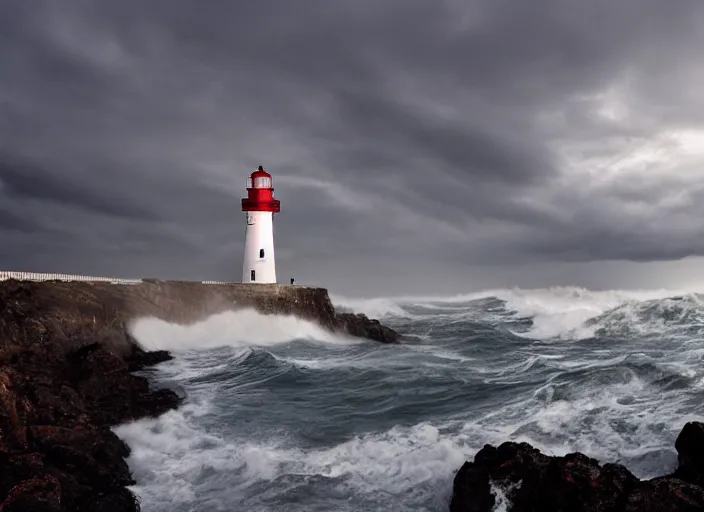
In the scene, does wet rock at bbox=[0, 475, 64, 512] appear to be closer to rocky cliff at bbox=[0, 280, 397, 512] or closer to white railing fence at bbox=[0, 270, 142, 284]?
rocky cliff at bbox=[0, 280, 397, 512]

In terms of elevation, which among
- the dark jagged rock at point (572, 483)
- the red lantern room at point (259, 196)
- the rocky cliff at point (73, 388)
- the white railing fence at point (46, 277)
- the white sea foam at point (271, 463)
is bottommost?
the white sea foam at point (271, 463)

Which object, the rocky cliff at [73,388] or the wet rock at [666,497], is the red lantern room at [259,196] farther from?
the wet rock at [666,497]

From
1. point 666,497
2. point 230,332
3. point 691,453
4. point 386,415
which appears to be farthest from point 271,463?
point 230,332

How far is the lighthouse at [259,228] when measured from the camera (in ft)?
100

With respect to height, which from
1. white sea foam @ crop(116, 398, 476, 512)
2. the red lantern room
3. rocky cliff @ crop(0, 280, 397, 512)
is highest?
the red lantern room

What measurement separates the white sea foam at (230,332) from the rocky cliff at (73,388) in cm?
61

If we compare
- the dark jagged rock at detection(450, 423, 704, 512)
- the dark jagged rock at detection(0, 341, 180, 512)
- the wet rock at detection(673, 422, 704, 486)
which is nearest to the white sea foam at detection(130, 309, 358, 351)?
the dark jagged rock at detection(0, 341, 180, 512)

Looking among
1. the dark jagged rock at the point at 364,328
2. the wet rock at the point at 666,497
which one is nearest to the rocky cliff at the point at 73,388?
the wet rock at the point at 666,497

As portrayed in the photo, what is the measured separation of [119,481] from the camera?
9.35 meters

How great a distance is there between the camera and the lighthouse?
100ft

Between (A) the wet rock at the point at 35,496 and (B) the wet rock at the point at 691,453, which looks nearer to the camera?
(B) the wet rock at the point at 691,453

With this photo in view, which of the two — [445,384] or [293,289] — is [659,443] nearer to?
[445,384]

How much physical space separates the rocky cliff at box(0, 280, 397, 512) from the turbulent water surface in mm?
613

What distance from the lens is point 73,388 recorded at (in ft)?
42.3
